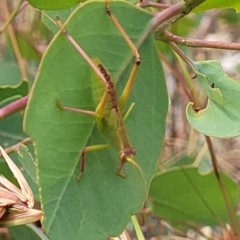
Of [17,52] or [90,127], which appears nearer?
[90,127]

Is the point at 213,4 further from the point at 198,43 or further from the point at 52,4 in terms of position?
the point at 52,4

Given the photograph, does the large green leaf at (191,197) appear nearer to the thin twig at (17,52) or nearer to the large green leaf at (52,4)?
the thin twig at (17,52)

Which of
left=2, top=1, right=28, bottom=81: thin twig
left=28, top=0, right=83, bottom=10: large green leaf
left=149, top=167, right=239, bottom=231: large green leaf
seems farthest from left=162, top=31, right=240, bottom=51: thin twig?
left=2, top=1, right=28, bottom=81: thin twig

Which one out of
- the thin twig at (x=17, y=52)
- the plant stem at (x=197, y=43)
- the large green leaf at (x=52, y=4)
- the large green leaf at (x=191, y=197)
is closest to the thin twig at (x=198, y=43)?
the plant stem at (x=197, y=43)

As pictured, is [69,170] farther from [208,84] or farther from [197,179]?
[197,179]

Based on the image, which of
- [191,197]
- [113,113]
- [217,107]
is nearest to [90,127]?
[113,113]

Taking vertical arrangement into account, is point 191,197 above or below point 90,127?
below
